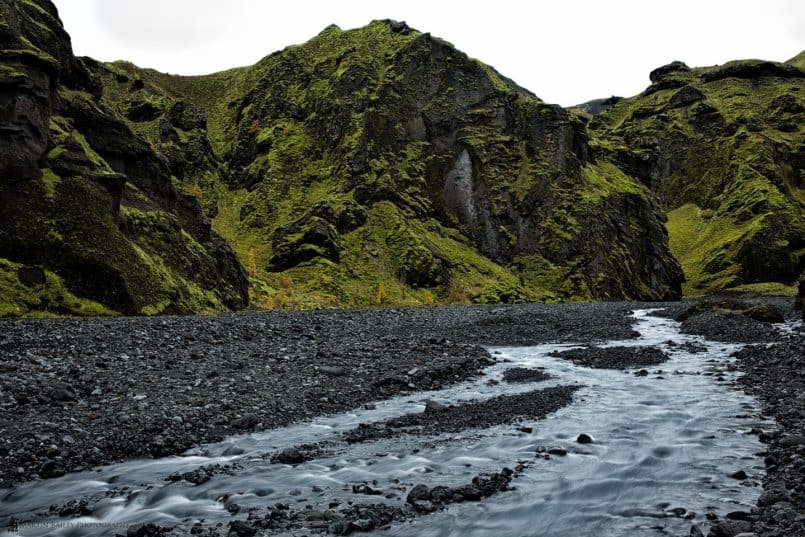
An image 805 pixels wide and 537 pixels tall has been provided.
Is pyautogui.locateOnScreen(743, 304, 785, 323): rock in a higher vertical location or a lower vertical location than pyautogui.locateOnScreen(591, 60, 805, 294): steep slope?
lower

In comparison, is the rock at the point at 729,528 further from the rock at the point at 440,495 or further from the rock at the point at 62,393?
the rock at the point at 62,393

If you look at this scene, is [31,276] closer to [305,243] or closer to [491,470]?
[491,470]

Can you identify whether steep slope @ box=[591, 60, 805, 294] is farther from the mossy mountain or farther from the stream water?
the stream water

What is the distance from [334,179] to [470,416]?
78.9m

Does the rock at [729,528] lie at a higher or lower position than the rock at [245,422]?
lower

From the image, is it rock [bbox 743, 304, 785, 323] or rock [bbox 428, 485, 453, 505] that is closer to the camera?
rock [bbox 428, 485, 453, 505]

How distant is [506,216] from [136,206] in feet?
222

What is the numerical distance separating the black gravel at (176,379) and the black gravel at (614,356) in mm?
4675

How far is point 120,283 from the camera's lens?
3322 cm

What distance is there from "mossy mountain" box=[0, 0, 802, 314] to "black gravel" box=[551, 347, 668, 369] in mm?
26678

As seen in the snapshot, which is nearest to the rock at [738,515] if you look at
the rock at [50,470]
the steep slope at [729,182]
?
the rock at [50,470]

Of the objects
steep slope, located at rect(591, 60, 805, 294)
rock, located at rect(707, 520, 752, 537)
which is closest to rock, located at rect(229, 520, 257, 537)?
rock, located at rect(707, 520, 752, 537)

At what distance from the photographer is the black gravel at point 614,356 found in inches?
971

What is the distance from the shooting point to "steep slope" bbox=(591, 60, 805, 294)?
130250 millimetres
